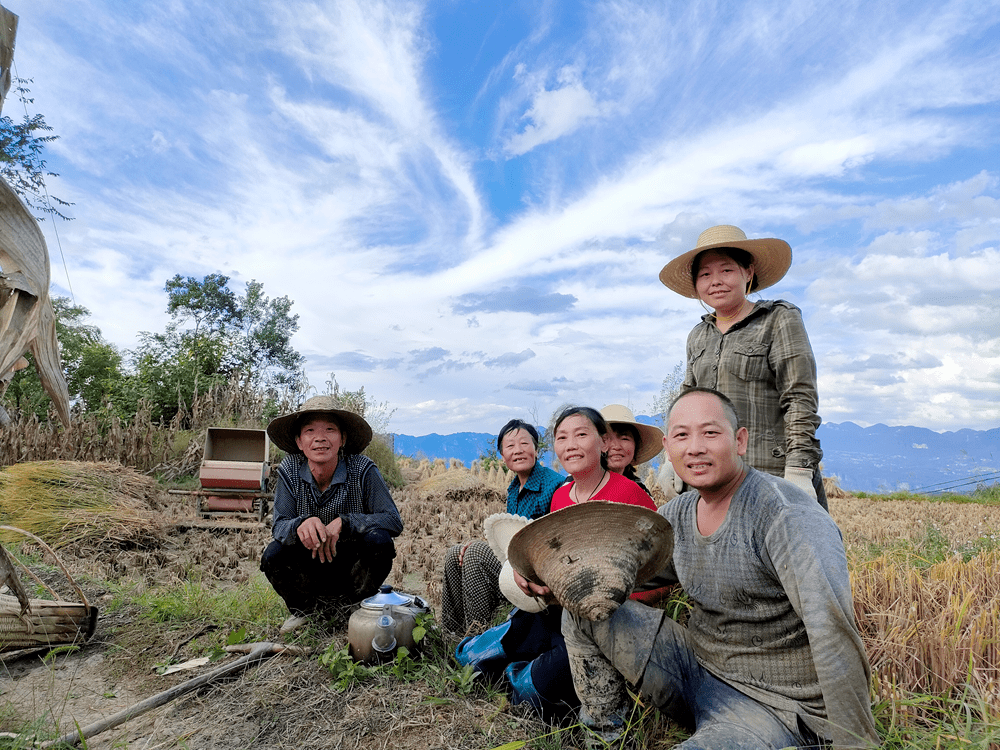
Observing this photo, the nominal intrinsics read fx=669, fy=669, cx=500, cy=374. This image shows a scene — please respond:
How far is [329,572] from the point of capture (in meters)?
4.23

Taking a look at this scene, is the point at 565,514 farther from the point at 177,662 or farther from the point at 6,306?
the point at 177,662

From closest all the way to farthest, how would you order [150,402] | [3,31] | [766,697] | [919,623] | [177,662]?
[766,697] → [919,623] → [3,31] → [177,662] → [150,402]

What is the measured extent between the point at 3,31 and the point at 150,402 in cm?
1379

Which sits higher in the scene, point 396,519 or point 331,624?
point 396,519

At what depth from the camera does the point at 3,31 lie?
3201 millimetres

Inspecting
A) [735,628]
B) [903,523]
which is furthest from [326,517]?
[903,523]

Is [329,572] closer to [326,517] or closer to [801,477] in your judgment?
[326,517]

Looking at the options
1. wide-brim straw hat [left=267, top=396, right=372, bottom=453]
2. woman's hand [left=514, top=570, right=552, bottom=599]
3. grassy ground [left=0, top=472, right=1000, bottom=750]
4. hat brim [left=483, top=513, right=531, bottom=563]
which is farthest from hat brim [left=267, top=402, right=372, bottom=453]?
woman's hand [left=514, top=570, right=552, bottom=599]

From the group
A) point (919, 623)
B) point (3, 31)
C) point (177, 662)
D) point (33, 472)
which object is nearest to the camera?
point (919, 623)

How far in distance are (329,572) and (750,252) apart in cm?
312

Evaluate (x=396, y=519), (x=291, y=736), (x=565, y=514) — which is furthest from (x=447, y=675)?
(x=565, y=514)

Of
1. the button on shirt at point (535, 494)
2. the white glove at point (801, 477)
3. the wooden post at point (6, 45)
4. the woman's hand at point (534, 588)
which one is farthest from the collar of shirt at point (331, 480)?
the white glove at point (801, 477)

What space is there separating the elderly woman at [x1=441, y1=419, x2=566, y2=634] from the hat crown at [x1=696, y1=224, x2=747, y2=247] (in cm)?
150

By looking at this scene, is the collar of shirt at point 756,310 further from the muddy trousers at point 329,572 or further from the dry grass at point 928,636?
the muddy trousers at point 329,572
